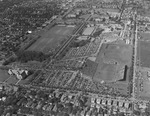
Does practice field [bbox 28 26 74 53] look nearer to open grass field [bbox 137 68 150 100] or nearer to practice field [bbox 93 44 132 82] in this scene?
practice field [bbox 93 44 132 82]

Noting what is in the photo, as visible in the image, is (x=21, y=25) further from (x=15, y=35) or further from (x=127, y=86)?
(x=127, y=86)

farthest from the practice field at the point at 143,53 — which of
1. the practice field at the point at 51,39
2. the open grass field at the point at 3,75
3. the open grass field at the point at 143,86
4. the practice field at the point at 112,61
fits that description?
the open grass field at the point at 3,75

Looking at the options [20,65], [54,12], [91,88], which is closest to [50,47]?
[20,65]

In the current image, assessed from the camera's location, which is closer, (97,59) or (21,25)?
(97,59)

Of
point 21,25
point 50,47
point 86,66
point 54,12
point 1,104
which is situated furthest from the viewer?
point 54,12

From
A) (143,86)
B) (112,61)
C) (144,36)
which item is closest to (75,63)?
(112,61)

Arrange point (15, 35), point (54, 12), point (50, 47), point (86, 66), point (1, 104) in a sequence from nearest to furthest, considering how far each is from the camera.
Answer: point (1, 104), point (86, 66), point (50, 47), point (15, 35), point (54, 12)

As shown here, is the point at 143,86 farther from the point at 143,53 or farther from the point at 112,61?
the point at 143,53
